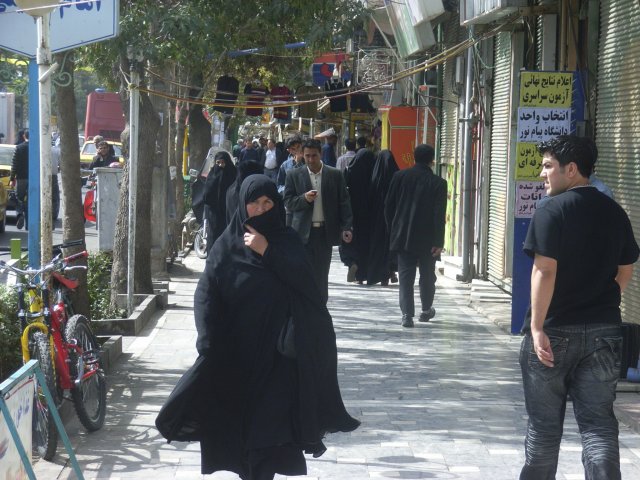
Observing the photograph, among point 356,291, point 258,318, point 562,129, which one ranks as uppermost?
point 562,129

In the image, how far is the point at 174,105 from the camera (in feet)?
77.2

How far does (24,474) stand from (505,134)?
11834 millimetres

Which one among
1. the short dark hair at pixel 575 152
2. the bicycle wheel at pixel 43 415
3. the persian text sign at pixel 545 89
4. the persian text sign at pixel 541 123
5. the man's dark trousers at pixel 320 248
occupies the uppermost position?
the persian text sign at pixel 545 89

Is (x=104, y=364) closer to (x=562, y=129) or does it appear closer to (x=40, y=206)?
(x=40, y=206)

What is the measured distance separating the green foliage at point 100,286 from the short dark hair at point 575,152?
21.5ft

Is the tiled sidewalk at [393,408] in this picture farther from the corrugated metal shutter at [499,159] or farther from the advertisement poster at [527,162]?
the corrugated metal shutter at [499,159]

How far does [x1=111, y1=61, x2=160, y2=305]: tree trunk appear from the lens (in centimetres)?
1282

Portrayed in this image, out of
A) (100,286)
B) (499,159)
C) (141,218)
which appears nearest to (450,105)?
(499,159)

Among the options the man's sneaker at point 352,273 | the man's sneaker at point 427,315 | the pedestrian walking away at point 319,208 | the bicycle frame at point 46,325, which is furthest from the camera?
the man's sneaker at point 352,273

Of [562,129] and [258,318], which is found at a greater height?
[562,129]

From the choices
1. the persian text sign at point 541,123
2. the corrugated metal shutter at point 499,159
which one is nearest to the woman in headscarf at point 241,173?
the persian text sign at point 541,123

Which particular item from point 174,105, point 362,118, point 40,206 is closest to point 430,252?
point 40,206

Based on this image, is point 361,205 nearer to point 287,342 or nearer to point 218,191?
point 218,191

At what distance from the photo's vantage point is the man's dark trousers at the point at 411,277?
472 inches
